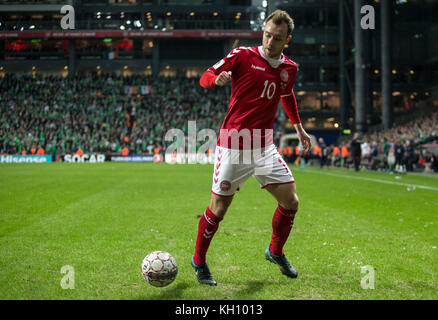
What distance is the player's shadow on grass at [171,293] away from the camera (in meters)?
4.22

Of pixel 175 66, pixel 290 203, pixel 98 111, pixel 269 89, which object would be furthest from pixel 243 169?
pixel 175 66

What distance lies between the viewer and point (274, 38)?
4.69 metres

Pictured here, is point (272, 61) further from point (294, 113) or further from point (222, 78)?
point (294, 113)

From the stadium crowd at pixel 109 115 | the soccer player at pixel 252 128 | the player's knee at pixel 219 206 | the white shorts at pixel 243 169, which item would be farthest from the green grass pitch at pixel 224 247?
the stadium crowd at pixel 109 115

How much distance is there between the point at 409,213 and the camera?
9.90 metres

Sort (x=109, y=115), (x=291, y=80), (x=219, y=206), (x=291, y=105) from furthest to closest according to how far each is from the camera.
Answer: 1. (x=109, y=115)
2. (x=291, y=105)
3. (x=291, y=80)
4. (x=219, y=206)

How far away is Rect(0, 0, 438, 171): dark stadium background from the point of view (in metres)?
45.1

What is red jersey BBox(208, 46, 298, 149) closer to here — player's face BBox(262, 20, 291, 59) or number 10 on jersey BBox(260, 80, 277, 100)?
number 10 on jersey BBox(260, 80, 277, 100)

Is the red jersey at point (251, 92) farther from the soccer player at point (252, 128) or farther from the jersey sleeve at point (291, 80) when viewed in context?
the jersey sleeve at point (291, 80)

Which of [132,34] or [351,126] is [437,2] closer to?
[351,126]

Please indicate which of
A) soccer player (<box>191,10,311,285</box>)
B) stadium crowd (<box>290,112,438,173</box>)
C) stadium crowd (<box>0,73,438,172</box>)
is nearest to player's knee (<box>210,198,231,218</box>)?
soccer player (<box>191,10,311,285</box>)

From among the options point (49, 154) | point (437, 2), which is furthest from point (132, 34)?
point (437, 2)

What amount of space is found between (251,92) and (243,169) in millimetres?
841
